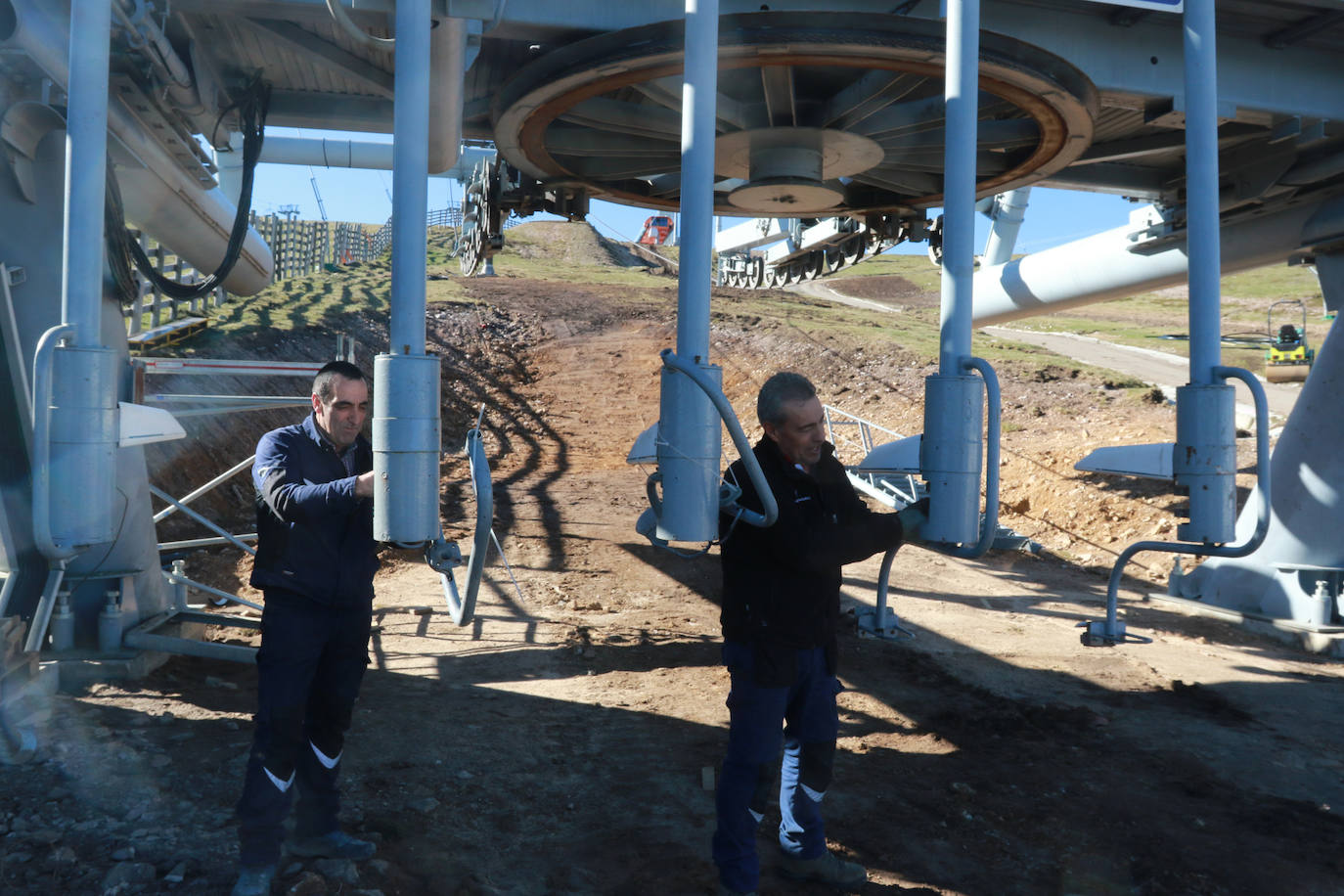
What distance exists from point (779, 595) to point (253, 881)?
2010mm

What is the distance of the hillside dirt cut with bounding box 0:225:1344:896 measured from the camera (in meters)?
3.65

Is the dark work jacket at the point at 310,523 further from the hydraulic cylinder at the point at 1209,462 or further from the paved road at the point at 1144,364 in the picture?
the paved road at the point at 1144,364

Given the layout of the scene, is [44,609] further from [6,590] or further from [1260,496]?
[1260,496]

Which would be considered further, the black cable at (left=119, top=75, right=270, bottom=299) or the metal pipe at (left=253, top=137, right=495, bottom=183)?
the metal pipe at (left=253, top=137, right=495, bottom=183)

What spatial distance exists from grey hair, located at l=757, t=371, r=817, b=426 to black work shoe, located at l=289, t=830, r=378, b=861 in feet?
7.16

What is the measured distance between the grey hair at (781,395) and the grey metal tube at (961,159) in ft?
2.55

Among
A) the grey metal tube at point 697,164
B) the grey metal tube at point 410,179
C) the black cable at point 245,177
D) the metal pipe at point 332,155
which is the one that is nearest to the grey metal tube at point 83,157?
the grey metal tube at point 410,179

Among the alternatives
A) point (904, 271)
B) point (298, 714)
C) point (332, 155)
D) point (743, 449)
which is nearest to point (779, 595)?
point (743, 449)

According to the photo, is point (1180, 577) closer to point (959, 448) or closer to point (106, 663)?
point (959, 448)

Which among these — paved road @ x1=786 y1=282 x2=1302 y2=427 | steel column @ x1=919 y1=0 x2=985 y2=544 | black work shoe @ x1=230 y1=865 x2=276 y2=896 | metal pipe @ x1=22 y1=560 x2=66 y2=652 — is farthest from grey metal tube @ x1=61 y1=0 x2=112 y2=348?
paved road @ x1=786 y1=282 x2=1302 y2=427

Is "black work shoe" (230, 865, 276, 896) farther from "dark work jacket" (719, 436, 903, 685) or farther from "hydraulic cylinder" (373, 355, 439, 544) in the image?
"dark work jacket" (719, 436, 903, 685)

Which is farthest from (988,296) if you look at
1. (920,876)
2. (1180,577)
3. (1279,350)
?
(1279,350)

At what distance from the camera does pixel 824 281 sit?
51688 millimetres

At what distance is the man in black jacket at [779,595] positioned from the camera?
320 cm
